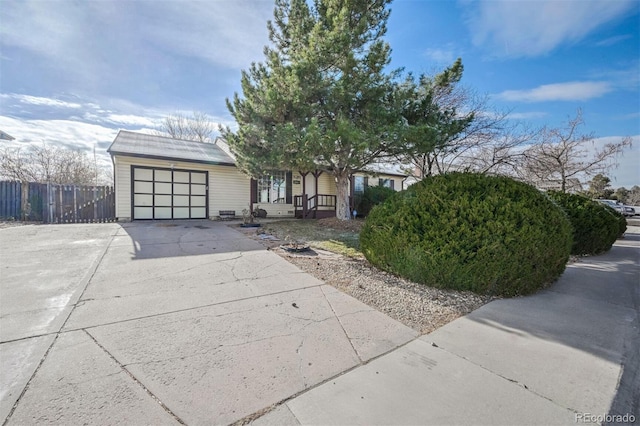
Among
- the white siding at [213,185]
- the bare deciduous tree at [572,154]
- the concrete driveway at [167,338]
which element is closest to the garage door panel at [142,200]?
the white siding at [213,185]

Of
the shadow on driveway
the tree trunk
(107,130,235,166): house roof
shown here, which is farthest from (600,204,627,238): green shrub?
(107,130,235,166): house roof

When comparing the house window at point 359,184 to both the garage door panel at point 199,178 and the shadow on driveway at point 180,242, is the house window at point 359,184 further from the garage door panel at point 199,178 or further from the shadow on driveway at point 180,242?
the shadow on driveway at point 180,242

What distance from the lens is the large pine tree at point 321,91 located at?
8039 millimetres

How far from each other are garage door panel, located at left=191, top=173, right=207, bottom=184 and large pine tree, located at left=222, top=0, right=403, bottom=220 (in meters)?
3.51

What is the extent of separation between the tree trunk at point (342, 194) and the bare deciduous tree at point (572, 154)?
7.85m

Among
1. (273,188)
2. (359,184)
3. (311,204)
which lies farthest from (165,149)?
(359,184)

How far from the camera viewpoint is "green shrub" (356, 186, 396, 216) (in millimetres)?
15715

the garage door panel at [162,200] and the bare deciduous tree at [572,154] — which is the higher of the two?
the bare deciduous tree at [572,154]

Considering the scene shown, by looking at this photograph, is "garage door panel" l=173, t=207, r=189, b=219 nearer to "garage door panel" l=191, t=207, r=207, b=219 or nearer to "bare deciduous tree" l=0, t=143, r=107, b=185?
"garage door panel" l=191, t=207, r=207, b=219

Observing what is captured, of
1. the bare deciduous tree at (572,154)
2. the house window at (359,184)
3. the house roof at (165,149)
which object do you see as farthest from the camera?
the house window at (359,184)

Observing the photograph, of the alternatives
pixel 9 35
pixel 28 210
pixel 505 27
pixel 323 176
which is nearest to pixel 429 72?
pixel 505 27

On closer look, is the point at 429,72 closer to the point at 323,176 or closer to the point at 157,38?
the point at 323,176

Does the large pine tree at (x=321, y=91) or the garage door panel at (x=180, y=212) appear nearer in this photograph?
the large pine tree at (x=321, y=91)

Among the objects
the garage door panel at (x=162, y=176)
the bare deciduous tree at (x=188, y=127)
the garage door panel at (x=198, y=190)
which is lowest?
the garage door panel at (x=198, y=190)
